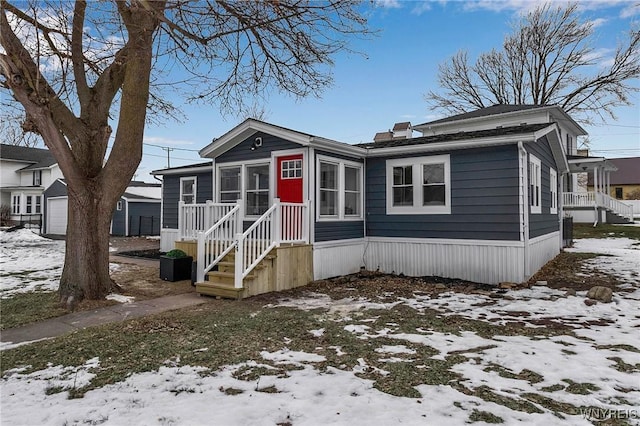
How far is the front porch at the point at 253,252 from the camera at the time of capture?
693 cm

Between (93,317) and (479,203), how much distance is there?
753cm

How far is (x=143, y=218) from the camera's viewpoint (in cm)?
2245

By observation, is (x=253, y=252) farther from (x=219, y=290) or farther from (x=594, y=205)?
(x=594, y=205)

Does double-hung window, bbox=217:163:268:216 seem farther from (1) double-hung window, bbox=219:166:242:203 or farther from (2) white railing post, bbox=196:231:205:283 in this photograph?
(2) white railing post, bbox=196:231:205:283

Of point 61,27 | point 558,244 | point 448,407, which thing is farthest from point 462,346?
point 558,244

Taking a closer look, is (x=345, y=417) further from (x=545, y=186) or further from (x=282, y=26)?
(x=545, y=186)

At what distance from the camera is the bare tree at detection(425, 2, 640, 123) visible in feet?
78.4

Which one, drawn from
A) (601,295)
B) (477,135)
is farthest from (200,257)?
(601,295)

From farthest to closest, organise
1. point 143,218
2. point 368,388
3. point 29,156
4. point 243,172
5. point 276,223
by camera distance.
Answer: point 29,156, point 143,218, point 243,172, point 276,223, point 368,388

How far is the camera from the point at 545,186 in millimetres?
10492

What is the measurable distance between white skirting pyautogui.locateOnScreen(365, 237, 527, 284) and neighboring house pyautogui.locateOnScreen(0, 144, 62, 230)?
2903 cm

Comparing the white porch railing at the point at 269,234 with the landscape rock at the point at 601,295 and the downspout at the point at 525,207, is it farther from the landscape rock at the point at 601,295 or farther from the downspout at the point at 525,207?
the landscape rock at the point at 601,295

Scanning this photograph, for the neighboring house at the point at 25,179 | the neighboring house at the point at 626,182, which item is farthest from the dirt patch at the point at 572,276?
the neighboring house at the point at 626,182

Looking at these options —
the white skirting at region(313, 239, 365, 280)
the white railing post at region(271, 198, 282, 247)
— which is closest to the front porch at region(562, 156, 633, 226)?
the white skirting at region(313, 239, 365, 280)
